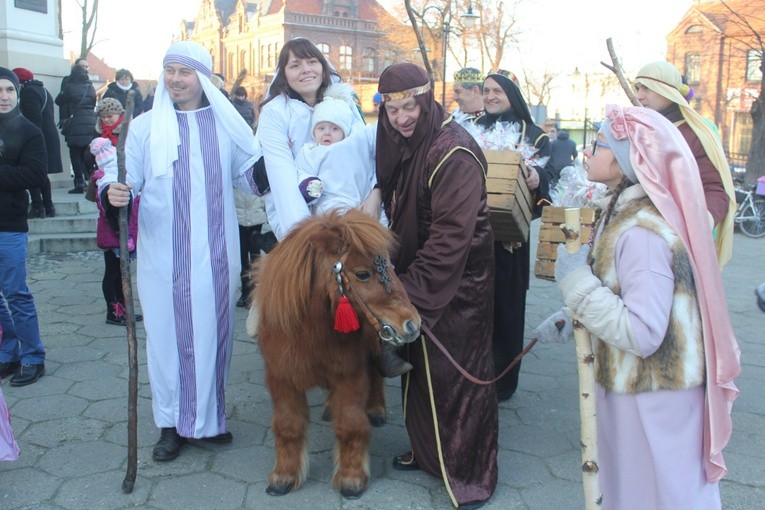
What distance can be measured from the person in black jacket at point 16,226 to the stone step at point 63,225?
503 cm

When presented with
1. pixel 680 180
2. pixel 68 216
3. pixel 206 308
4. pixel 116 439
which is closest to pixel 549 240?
pixel 680 180

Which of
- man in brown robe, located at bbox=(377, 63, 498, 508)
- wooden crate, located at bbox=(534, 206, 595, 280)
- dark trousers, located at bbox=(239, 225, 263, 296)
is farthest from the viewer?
dark trousers, located at bbox=(239, 225, 263, 296)

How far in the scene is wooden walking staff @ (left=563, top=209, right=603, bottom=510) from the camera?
8.63 feet

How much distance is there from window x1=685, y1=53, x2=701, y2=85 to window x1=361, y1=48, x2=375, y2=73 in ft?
105

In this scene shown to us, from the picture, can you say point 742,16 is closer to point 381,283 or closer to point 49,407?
point 381,283

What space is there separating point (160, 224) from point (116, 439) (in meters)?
1.37

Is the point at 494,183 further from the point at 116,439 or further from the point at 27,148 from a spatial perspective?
the point at 27,148


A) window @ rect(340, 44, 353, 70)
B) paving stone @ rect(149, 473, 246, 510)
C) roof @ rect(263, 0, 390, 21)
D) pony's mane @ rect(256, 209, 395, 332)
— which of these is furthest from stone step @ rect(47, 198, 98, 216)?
roof @ rect(263, 0, 390, 21)

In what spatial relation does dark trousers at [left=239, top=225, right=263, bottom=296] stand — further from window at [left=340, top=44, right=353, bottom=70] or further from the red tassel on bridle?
window at [left=340, top=44, right=353, bottom=70]

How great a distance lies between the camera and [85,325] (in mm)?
6531

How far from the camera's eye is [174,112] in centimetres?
379

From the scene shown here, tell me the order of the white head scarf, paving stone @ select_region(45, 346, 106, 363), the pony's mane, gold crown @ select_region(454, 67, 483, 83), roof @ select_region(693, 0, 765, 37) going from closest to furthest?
1. the pony's mane
2. the white head scarf
3. paving stone @ select_region(45, 346, 106, 363)
4. gold crown @ select_region(454, 67, 483, 83)
5. roof @ select_region(693, 0, 765, 37)

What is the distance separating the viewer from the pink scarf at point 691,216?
7.89 ft

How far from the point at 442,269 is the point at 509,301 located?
1.74 metres
